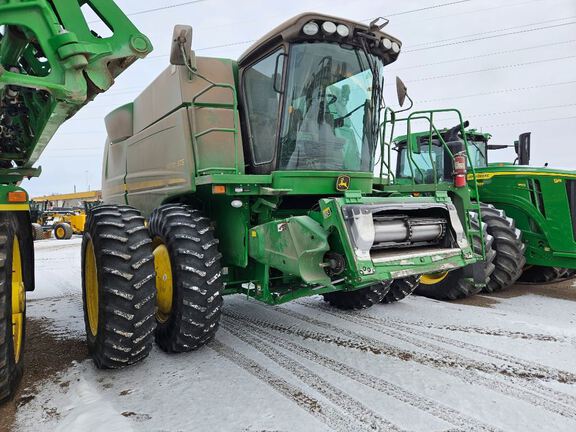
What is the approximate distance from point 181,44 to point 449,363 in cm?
345

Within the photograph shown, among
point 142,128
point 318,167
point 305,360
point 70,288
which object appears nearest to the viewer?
point 305,360

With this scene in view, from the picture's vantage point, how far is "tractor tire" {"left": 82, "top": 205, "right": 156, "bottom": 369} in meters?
3.29

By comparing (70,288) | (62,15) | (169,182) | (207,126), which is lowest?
(70,288)

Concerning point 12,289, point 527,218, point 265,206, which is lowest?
point 12,289

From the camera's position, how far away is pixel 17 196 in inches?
115

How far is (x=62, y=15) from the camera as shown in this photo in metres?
2.71

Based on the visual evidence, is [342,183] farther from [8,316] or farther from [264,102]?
[8,316]

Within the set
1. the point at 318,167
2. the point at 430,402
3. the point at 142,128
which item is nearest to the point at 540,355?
the point at 430,402

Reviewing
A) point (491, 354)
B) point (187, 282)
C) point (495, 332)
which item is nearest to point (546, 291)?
point (495, 332)

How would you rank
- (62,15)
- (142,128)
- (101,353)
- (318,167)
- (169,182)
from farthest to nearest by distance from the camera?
(142,128) → (169,182) → (318,167) → (101,353) → (62,15)

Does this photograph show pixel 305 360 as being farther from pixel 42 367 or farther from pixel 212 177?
pixel 42 367

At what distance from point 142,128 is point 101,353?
287 centimetres

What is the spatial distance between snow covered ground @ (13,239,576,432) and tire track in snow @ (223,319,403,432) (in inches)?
0.4

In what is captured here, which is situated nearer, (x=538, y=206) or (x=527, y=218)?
(x=538, y=206)
